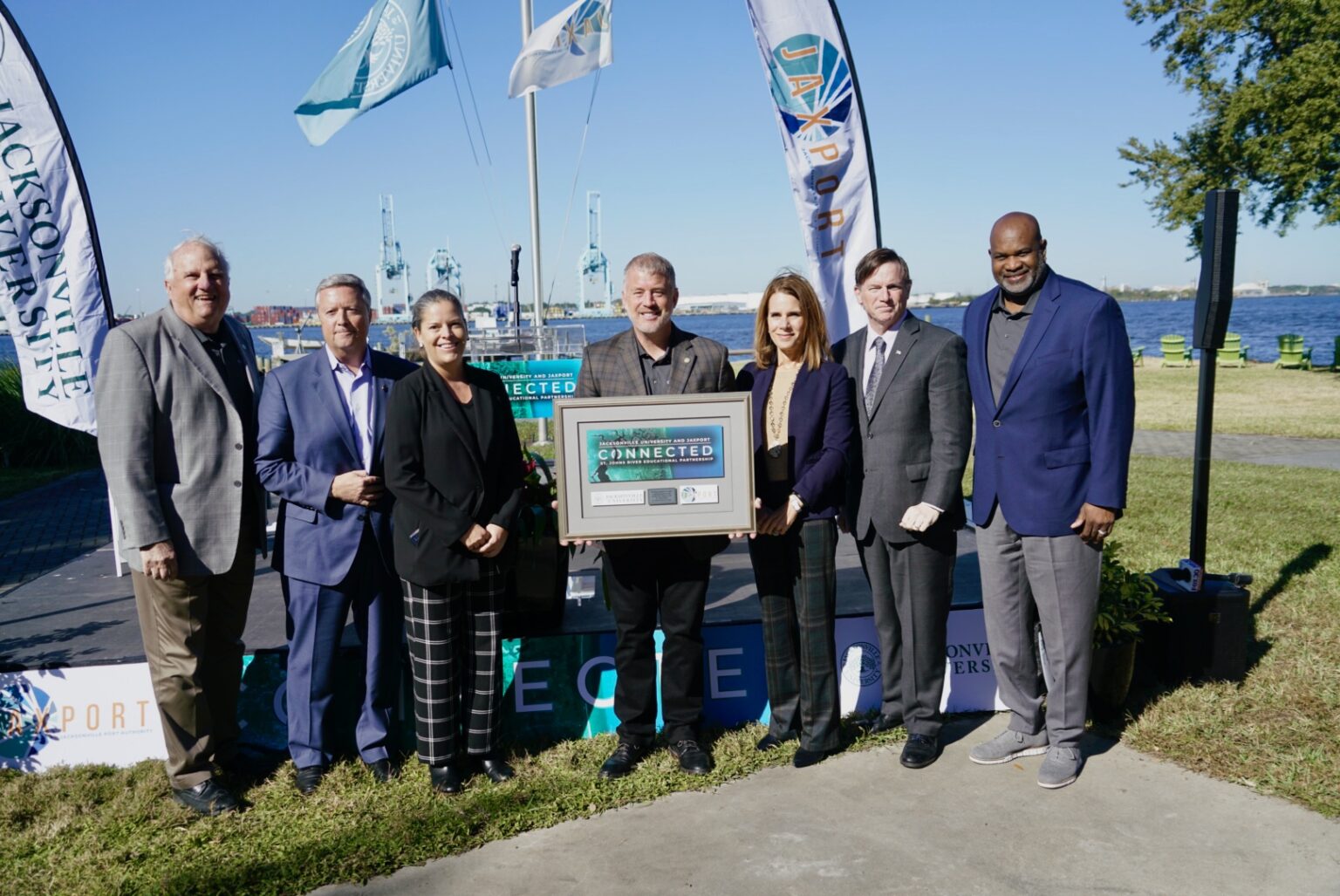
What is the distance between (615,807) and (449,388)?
1.75 metres

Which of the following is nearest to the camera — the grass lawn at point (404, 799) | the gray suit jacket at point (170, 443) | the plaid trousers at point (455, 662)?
the grass lawn at point (404, 799)

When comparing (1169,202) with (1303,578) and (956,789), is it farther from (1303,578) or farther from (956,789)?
(956,789)

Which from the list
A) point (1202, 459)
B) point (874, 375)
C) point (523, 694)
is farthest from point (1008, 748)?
point (523, 694)

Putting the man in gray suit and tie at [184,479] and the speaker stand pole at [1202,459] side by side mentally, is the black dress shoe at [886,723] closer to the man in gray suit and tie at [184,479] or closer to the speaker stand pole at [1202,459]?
the speaker stand pole at [1202,459]

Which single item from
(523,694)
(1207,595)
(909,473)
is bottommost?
(523,694)

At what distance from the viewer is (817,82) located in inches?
234

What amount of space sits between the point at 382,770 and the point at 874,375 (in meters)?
2.61

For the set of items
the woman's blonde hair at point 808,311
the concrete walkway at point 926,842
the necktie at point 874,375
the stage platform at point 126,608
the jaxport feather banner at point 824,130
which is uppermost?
the jaxport feather banner at point 824,130

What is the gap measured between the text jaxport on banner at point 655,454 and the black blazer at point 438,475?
1.31 feet

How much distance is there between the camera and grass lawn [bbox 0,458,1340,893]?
3.33 m

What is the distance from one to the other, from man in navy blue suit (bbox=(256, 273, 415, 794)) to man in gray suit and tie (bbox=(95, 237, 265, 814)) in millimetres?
159

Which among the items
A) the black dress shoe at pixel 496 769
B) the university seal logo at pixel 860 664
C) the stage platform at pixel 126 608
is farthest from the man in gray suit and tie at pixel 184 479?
the university seal logo at pixel 860 664

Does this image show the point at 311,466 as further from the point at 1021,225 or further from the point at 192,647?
the point at 1021,225

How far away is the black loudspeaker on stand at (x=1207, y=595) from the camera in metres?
4.57
